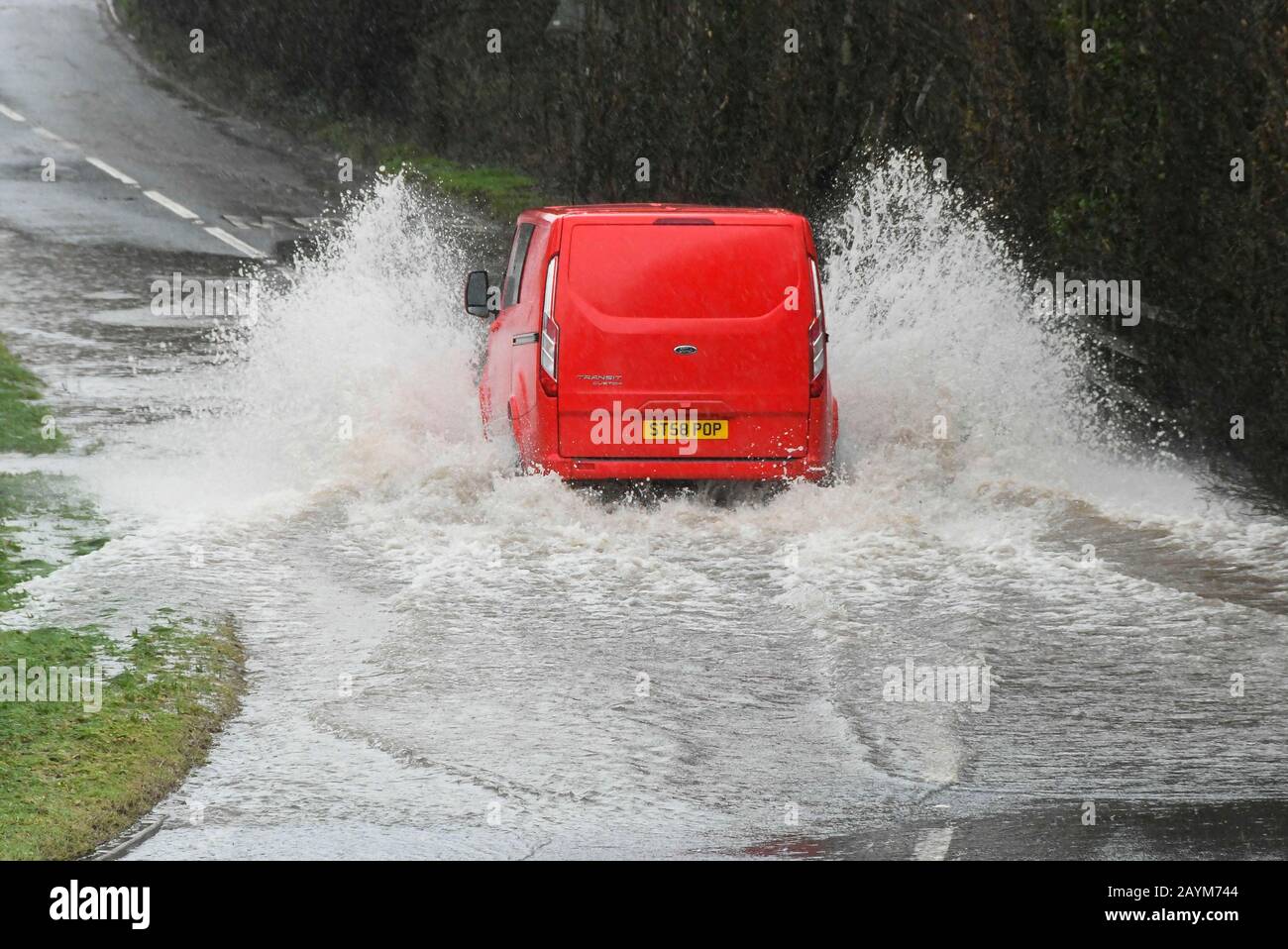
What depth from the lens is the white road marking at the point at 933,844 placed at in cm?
663

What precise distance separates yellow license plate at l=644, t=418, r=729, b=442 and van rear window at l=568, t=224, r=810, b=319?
24.5 inches

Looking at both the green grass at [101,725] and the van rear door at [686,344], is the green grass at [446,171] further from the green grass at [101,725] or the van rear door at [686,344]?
the green grass at [101,725]

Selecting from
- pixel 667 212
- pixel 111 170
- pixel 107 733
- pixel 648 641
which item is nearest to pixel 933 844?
pixel 648 641

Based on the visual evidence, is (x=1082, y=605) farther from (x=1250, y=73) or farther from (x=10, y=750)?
(x=10, y=750)

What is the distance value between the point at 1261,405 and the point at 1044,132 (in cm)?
355

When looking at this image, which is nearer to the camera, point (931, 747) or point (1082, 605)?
point (931, 747)

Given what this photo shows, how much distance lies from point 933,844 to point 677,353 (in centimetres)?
565

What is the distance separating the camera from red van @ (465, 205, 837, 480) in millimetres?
12031

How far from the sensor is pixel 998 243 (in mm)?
15305

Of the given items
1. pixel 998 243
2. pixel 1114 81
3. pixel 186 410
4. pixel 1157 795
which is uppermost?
pixel 1114 81

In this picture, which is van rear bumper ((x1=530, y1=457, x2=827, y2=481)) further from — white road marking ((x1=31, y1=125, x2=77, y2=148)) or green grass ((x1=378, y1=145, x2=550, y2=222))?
white road marking ((x1=31, y1=125, x2=77, y2=148))

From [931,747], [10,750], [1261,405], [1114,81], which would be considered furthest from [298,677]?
[1114,81]

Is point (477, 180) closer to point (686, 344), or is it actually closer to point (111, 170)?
point (111, 170)

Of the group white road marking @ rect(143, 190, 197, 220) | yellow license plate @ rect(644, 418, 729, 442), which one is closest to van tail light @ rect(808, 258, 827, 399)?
yellow license plate @ rect(644, 418, 729, 442)
